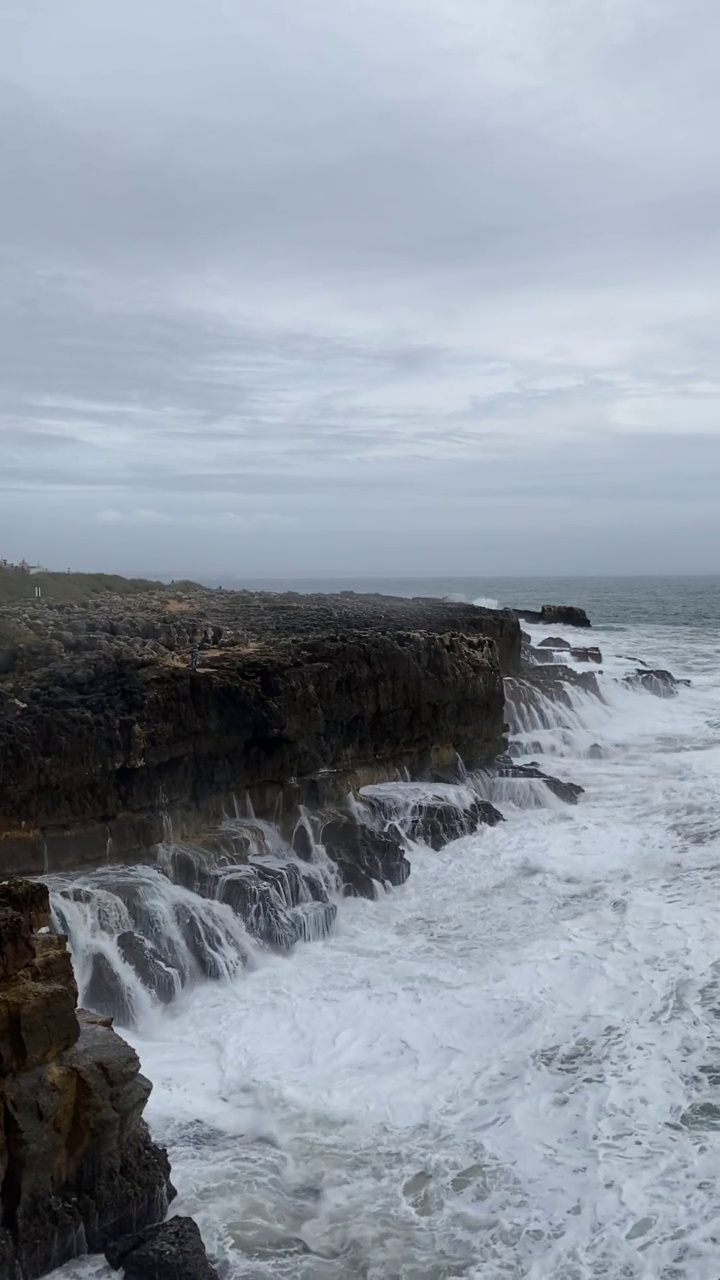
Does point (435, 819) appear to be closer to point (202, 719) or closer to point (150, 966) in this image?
point (202, 719)

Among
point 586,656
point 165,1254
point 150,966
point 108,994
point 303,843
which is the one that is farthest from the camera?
point 586,656

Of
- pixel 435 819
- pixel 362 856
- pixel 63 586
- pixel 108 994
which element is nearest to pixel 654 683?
pixel 435 819

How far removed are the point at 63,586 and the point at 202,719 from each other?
1789cm

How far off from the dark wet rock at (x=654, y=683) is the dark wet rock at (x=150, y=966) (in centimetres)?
2371

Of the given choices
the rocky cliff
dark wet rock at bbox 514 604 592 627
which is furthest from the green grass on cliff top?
dark wet rock at bbox 514 604 592 627

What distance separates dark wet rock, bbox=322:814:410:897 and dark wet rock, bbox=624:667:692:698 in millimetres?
18664

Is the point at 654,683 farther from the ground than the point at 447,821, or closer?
farther from the ground

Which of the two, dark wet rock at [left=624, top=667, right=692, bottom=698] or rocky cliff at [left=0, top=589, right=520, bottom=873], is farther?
dark wet rock at [left=624, top=667, right=692, bottom=698]

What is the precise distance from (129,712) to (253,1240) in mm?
8345

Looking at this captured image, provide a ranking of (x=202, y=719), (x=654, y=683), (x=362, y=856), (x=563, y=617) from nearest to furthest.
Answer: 1. (x=202, y=719)
2. (x=362, y=856)
3. (x=654, y=683)
4. (x=563, y=617)

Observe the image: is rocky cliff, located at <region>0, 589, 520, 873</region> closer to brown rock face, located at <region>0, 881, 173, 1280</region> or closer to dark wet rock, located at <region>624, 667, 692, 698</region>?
brown rock face, located at <region>0, 881, 173, 1280</region>

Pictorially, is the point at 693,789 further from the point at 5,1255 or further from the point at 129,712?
the point at 5,1255

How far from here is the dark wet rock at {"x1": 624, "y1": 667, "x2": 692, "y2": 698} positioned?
3331 centimetres

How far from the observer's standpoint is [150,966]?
12094 millimetres
